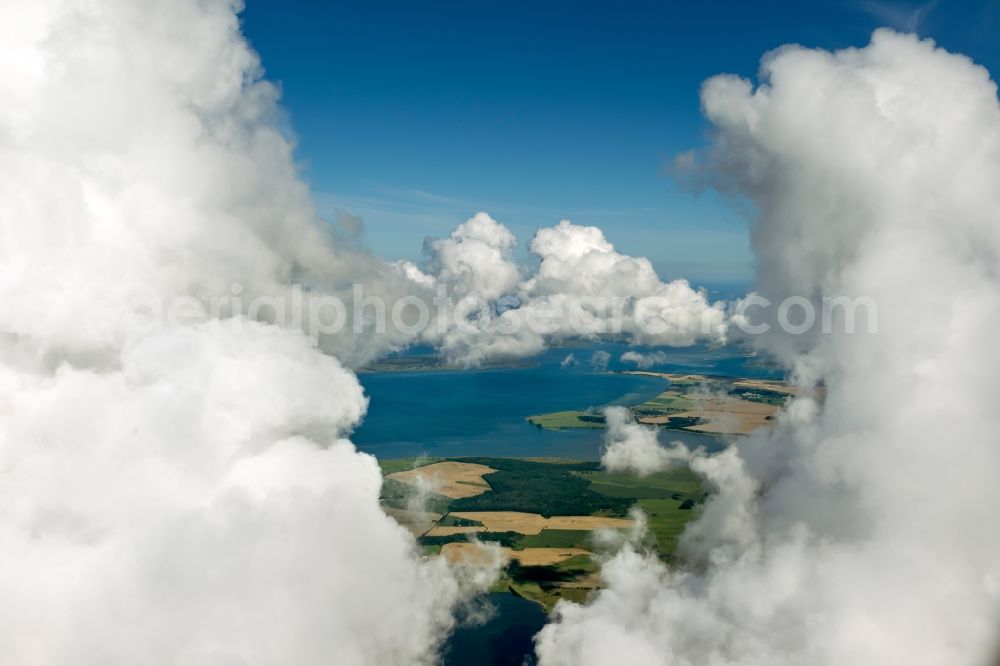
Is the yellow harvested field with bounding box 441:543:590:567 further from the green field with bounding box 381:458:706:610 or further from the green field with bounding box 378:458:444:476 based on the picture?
the green field with bounding box 378:458:444:476

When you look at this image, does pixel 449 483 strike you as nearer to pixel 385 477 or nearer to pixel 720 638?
pixel 385 477

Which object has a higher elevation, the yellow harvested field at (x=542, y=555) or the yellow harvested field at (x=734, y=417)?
the yellow harvested field at (x=734, y=417)

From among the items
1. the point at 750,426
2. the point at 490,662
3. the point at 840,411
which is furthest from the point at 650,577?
the point at 750,426

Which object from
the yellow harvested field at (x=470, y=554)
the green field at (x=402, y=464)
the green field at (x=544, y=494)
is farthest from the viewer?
the green field at (x=402, y=464)

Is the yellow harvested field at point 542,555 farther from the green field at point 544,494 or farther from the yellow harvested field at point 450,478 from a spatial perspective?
the yellow harvested field at point 450,478

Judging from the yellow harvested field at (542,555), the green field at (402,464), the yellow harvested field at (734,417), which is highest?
the yellow harvested field at (734,417)

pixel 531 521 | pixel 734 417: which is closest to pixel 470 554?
pixel 531 521

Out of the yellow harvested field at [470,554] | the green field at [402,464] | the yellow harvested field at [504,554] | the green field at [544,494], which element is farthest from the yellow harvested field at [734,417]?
the yellow harvested field at [470,554]
